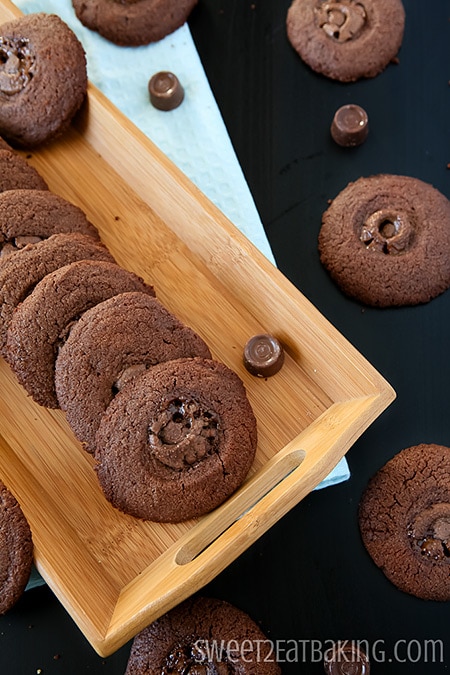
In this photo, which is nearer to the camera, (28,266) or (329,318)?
(28,266)

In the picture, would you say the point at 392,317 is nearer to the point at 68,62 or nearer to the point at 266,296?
the point at 266,296

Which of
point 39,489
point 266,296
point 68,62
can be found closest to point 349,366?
point 266,296

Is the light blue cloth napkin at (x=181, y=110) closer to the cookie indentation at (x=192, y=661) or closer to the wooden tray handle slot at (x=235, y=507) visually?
the wooden tray handle slot at (x=235, y=507)

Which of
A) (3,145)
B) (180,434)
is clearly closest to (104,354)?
(180,434)

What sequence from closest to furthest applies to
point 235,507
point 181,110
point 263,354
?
point 235,507
point 263,354
point 181,110

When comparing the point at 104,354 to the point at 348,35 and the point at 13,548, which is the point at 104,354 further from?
the point at 348,35

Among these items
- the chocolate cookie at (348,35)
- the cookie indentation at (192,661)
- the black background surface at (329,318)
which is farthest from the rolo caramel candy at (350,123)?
the cookie indentation at (192,661)
